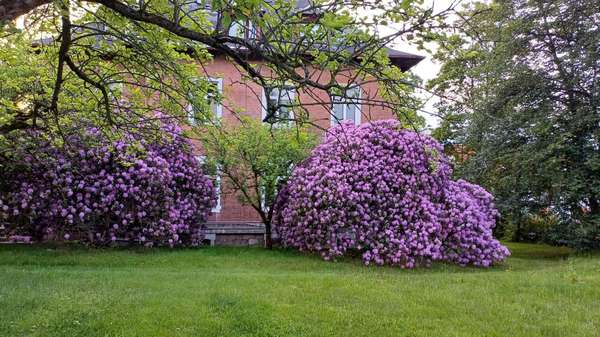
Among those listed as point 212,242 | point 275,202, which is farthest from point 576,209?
point 212,242

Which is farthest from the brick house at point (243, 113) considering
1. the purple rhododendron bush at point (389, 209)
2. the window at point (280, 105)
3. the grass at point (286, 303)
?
the window at point (280, 105)

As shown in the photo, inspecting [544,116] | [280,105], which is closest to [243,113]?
[544,116]

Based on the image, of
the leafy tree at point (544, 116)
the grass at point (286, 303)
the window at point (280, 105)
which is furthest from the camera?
the leafy tree at point (544, 116)

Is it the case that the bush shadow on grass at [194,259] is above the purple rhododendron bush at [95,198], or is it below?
below

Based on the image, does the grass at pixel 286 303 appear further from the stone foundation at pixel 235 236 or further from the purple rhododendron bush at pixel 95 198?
the stone foundation at pixel 235 236

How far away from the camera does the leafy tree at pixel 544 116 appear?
42.4 ft

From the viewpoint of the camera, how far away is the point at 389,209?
33.9 feet

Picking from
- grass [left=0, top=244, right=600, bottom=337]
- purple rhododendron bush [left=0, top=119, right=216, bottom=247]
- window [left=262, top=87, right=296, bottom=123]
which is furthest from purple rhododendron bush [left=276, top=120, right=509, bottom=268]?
window [left=262, top=87, right=296, bottom=123]

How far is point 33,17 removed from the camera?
14.7 ft

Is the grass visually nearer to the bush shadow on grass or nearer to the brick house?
the bush shadow on grass

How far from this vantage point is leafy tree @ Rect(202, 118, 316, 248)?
1168cm

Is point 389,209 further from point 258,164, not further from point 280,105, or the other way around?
point 280,105

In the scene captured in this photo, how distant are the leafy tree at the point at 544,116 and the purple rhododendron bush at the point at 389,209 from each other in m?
2.41

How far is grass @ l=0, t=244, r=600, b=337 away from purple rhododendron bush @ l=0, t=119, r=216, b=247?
2131 millimetres
